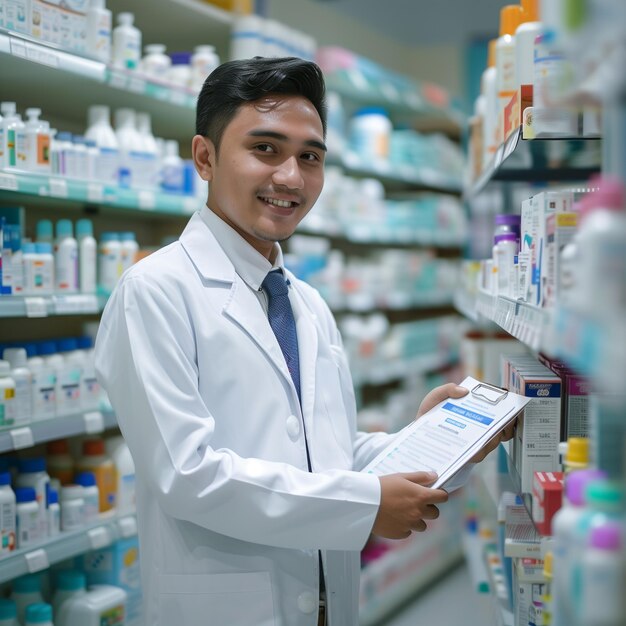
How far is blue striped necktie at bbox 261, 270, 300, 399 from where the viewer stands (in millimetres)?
2119

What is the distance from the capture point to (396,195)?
20.2 ft

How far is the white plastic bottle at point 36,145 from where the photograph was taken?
8.68ft

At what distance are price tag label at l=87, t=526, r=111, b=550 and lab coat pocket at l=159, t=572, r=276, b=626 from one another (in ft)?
3.33

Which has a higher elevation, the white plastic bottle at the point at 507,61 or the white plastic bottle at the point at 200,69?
the white plastic bottle at the point at 200,69

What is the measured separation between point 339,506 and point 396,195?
4589 millimetres

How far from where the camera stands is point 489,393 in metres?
2.00

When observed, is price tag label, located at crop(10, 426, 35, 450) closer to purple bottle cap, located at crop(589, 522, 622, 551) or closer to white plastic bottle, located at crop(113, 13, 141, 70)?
white plastic bottle, located at crop(113, 13, 141, 70)

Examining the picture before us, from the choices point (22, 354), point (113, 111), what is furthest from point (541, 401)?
point (113, 111)

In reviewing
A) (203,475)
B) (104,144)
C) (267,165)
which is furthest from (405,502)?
(104,144)

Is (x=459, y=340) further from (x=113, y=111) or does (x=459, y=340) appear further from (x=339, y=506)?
(x=339, y=506)

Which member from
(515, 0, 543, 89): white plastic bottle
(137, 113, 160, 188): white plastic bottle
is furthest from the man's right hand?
(137, 113, 160, 188): white plastic bottle

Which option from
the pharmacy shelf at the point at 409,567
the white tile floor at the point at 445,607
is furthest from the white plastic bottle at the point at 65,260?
the white tile floor at the point at 445,607

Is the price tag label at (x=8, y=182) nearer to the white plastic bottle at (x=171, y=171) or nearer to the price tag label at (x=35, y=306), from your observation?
the price tag label at (x=35, y=306)

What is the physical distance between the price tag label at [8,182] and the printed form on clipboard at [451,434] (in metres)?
1.37
